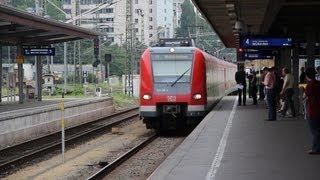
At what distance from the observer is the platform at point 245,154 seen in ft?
31.6

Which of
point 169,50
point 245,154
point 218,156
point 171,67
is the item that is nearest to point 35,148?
point 171,67

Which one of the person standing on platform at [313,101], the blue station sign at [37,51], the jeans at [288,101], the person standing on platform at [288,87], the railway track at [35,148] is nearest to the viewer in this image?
the person standing on platform at [313,101]

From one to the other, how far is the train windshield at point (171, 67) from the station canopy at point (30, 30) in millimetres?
5819

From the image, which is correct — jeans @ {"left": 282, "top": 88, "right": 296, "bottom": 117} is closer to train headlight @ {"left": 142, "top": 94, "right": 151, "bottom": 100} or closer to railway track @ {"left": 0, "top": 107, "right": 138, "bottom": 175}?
train headlight @ {"left": 142, "top": 94, "right": 151, "bottom": 100}

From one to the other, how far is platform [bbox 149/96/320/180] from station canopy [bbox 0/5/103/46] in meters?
8.90

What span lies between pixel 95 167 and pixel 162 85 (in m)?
6.59

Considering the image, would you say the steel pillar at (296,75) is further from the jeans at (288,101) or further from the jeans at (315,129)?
the jeans at (315,129)

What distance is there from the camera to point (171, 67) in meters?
21.0

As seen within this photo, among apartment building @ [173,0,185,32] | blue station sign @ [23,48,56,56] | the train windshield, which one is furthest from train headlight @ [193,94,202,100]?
apartment building @ [173,0,185,32]

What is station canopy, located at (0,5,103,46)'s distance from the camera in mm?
23483

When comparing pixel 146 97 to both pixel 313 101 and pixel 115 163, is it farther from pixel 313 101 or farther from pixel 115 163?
pixel 313 101

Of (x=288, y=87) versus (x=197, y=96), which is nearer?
(x=288, y=87)

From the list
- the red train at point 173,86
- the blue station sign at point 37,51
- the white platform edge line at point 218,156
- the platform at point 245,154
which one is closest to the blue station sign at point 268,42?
the red train at point 173,86

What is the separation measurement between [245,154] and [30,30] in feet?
60.2
